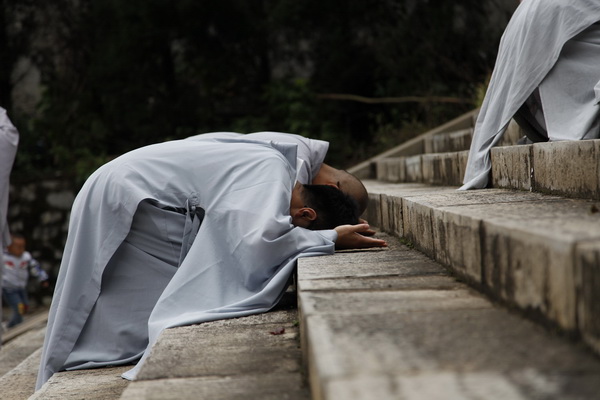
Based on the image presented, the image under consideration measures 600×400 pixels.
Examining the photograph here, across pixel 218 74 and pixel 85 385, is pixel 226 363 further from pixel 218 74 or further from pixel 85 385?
pixel 218 74

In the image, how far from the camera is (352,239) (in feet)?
10.5

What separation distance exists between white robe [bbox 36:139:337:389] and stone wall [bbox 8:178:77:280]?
7.13m

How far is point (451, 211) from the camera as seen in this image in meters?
2.40

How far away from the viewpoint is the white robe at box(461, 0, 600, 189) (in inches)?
138

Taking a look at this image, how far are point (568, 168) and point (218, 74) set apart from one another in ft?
25.6

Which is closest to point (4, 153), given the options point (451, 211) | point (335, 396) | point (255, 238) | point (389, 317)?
point (255, 238)

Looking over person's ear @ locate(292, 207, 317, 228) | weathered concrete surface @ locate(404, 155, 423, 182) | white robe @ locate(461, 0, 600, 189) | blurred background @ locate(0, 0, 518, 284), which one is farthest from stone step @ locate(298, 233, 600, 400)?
blurred background @ locate(0, 0, 518, 284)

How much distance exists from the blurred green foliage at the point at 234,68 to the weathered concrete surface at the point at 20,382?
5037 millimetres

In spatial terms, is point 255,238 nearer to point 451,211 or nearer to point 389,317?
point 451,211

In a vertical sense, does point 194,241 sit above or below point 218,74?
below

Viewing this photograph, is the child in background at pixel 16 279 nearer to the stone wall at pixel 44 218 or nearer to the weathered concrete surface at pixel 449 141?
the stone wall at pixel 44 218

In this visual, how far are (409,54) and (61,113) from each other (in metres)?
4.76

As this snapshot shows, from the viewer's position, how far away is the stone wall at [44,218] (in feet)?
33.5

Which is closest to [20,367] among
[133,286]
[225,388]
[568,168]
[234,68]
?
[133,286]
